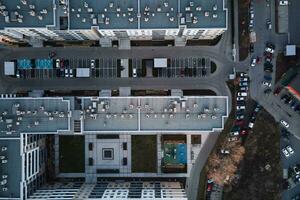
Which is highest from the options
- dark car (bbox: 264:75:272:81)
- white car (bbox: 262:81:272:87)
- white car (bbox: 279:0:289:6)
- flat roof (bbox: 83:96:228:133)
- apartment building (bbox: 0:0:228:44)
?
white car (bbox: 279:0:289:6)

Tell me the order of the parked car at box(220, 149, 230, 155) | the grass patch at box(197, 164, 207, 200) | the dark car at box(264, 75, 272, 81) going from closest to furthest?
1. the parked car at box(220, 149, 230, 155)
2. the dark car at box(264, 75, 272, 81)
3. the grass patch at box(197, 164, 207, 200)

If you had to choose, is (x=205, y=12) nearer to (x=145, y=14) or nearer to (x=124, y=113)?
(x=145, y=14)

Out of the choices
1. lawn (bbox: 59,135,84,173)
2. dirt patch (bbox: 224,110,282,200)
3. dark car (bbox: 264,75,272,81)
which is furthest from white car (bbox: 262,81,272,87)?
lawn (bbox: 59,135,84,173)

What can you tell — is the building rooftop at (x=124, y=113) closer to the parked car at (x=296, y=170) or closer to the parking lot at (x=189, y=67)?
the parking lot at (x=189, y=67)

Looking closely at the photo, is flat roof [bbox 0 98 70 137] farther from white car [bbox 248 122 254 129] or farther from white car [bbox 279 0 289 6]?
white car [bbox 279 0 289 6]

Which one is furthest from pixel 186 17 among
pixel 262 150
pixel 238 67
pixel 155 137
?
pixel 262 150

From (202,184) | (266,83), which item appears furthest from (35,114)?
(266,83)

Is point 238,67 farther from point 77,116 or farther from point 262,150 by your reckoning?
point 77,116
